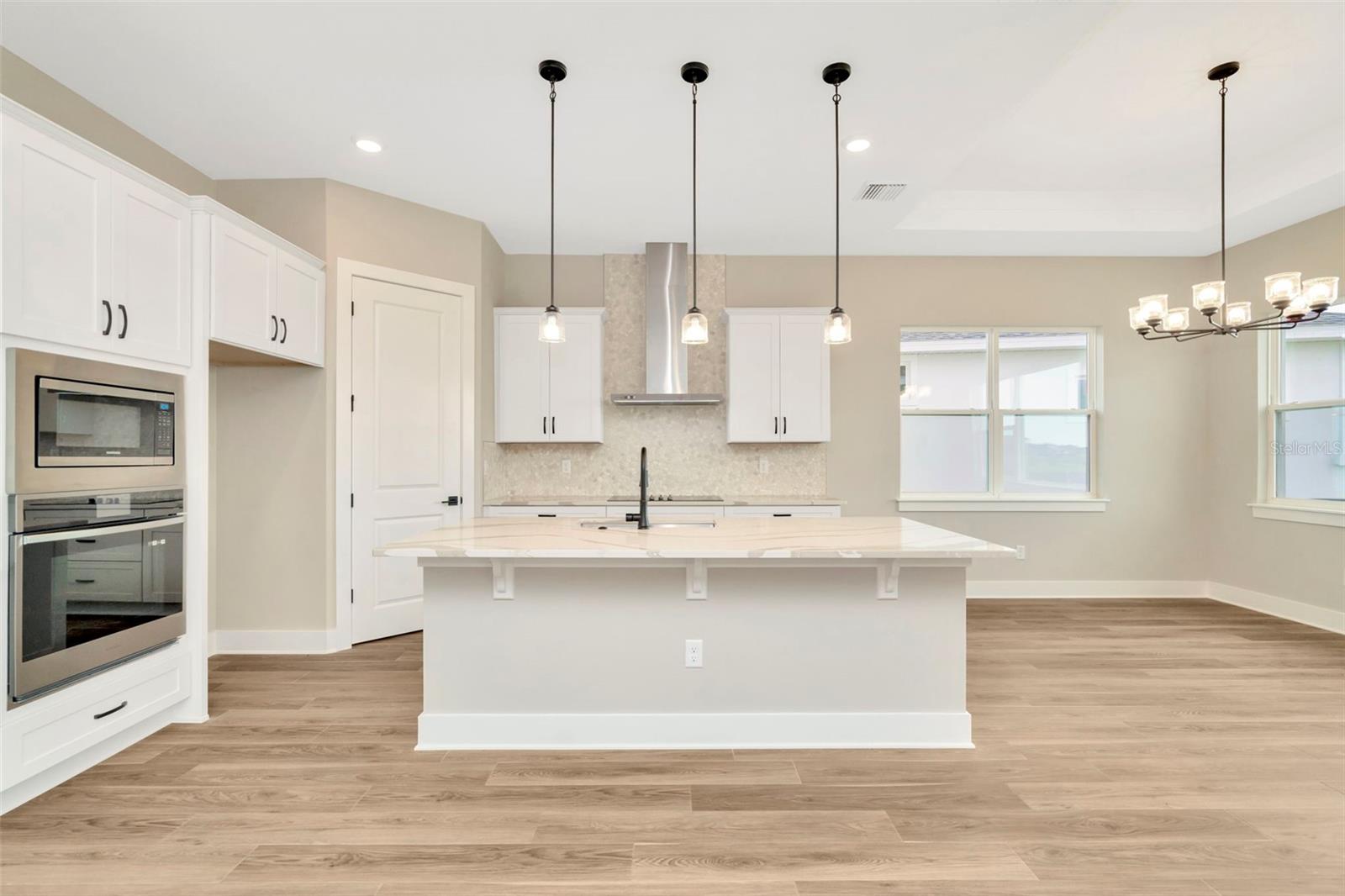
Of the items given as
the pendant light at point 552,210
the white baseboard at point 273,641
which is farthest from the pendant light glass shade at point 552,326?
the white baseboard at point 273,641

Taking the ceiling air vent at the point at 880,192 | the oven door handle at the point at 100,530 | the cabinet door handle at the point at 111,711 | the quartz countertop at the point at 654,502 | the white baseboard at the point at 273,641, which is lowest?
the white baseboard at the point at 273,641

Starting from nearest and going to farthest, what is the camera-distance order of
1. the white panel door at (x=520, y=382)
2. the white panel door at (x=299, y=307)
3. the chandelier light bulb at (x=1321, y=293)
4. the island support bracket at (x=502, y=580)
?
1. the island support bracket at (x=502, y=580)
2. the chandelier light bulb at (x=1321, y=293)
3. the white panel door at (x=299, y=307)
4. the white panel door at (x=520, y=382)

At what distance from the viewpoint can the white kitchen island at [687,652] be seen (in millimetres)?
2562

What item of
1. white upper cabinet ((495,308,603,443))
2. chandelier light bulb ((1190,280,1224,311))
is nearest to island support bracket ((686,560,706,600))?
white upper cabinet ((495,308,603,443))

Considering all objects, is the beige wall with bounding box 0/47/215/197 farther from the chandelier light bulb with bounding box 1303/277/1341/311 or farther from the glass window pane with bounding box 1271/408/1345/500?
the glass window pane with bounding box 1271/408/1345/500

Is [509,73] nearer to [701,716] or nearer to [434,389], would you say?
[434,389]

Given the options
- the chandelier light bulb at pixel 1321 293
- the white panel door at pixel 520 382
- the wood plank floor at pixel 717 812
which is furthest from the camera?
the white panel door at pixel 520 382

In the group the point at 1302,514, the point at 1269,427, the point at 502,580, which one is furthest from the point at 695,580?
the point at 1269,427

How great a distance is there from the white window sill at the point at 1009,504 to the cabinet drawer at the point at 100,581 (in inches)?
187

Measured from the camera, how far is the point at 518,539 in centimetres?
241

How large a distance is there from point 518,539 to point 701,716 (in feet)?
3.43

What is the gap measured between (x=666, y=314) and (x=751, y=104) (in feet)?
6.79

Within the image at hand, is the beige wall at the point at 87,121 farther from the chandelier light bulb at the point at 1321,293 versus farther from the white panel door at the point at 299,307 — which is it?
the chandelier light bulb at the point at 1321,293

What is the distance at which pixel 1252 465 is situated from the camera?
4.78 m
